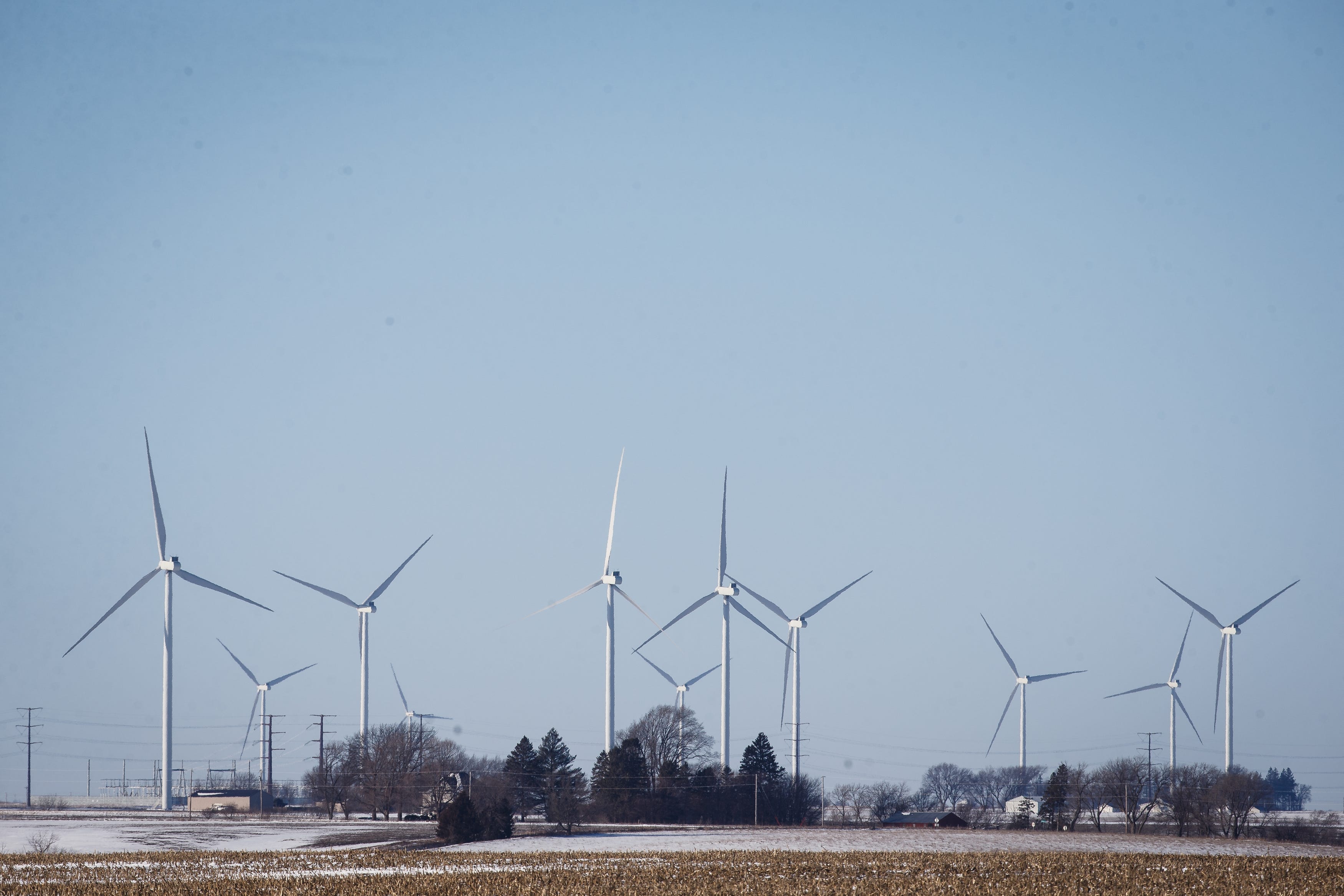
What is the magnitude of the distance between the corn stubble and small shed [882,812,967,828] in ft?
179

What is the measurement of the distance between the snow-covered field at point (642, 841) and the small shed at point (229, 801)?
Answer: 4575cm

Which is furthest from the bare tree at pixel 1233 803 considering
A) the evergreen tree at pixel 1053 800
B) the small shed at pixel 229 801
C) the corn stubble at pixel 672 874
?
the small shed at pixel 229 801

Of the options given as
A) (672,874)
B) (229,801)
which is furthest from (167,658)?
(672,874)

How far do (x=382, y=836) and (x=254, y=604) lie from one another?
4240cm

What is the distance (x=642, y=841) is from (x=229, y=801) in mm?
81577

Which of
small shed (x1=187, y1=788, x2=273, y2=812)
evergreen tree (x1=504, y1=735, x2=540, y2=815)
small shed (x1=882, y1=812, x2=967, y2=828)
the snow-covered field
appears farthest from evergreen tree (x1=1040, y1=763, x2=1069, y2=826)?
small shed (x1=187, y1=788, x2=273, y2=812)

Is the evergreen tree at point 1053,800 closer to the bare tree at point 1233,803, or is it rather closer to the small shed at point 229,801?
the bare tree at point 1233,803

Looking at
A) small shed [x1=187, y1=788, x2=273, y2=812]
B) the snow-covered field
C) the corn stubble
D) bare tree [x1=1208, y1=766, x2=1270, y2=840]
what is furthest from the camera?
small shed [x1=187, y1=788, x2=273, y2=812]

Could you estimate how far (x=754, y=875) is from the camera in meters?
43.5

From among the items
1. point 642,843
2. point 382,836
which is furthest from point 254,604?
point 642,843

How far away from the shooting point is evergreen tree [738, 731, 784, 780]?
112188mm

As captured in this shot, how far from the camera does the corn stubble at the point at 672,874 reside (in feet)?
129

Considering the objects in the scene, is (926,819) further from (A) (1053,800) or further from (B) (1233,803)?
(B) (1233,803)

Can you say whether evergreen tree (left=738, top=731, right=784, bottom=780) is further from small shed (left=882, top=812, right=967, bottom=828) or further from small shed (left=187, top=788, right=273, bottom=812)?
small shed (left=187, top=788, right=273, bottom=812)
